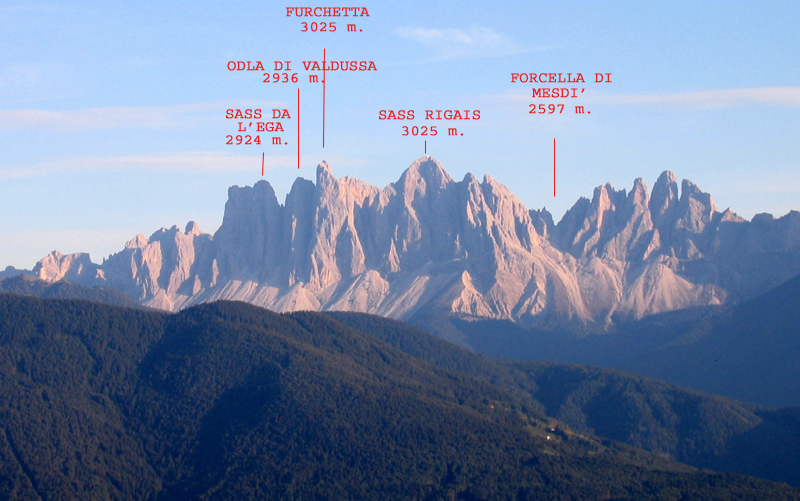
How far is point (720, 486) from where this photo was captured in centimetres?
18488

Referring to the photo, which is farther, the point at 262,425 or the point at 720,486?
the point at 262,425

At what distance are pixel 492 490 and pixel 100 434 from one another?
61.7m

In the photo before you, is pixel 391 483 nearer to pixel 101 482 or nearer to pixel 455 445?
pixel 455 445

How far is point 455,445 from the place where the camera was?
195000 mm

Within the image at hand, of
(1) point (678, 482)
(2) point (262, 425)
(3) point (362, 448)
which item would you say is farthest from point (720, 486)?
(2) point (262, 425)

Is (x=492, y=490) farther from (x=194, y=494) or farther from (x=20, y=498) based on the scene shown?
(x=20, y=498)

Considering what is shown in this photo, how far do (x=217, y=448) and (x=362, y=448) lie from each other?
22.2 metres

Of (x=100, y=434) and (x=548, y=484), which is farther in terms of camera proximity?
(x=100, y=434)

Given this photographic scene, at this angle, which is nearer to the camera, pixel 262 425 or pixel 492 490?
pixel 492 490

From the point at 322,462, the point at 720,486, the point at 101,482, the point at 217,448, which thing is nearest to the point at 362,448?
the point at 322,462

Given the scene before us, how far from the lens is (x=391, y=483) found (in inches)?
7205

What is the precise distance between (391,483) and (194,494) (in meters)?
28.4

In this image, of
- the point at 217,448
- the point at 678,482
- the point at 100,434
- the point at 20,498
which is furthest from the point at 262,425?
the point at 678,482

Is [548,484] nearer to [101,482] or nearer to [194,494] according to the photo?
[194,494]
